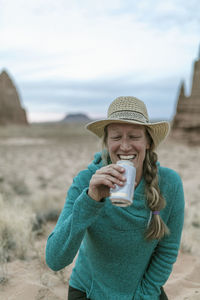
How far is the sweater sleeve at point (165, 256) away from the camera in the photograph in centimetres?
218

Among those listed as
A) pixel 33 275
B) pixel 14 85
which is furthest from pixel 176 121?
pixel 14 85

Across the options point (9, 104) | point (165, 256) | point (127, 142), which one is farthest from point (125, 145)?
point (9, 104)

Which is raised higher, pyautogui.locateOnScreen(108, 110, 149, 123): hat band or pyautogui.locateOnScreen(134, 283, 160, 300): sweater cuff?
pyautogui.locateOnScreen(108, 110, 149, 123): hat band

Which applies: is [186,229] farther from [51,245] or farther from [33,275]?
[51,245]

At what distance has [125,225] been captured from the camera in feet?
6.66

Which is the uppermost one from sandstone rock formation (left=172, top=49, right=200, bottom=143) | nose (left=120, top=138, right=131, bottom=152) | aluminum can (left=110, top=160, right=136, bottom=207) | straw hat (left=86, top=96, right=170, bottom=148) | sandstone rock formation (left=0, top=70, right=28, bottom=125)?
straw hat (left=86, top=96, right=170, bottom=148)

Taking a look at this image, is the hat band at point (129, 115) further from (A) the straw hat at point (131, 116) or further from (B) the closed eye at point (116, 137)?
(B) the closed eye at point (116, 137)

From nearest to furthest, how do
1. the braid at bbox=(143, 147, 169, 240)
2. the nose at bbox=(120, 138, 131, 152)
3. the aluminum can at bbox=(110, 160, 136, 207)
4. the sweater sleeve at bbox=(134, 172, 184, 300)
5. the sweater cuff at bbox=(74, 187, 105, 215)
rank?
the aluminum can at bbox=(110, 160, 136, 207) < the sweater cuff at bbox=(74, 187, 105, 215) < the nose at bbox=(120, 138, 131, 152) < the braid at bbox=(143, 147, 169, 240) < the sweater sleeve at bbox=(134, 172, 184, 300)

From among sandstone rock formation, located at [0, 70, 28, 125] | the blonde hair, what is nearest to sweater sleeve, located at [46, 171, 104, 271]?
the blonde hair

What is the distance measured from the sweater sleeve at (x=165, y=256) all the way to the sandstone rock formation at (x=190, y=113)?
58.6 ft

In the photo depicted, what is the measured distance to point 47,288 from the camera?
285 cm

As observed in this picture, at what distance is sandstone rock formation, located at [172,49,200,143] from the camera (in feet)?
63.4

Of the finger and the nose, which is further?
the nose

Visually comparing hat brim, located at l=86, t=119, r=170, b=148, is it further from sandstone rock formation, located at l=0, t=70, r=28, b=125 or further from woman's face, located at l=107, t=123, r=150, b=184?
sandstone rock formation, located at l=0, t=70, r=28, b=125
